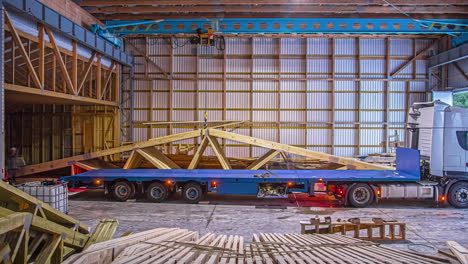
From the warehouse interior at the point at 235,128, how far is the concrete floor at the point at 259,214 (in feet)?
0.30

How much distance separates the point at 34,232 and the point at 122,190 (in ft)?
25.3

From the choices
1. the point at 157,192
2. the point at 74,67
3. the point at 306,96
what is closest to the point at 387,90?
the point at 306,96

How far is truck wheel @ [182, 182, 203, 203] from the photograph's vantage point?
11.9 meters

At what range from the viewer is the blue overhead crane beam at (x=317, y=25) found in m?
15.2

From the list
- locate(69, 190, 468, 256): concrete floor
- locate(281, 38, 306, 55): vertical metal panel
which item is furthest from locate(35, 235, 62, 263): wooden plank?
locate(281, 38, 306, 55): vertical metal panel

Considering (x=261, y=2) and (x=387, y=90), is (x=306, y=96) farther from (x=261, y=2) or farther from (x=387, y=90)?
(x=261, y=2)

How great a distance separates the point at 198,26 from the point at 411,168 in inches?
444

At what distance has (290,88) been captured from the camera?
1909cm

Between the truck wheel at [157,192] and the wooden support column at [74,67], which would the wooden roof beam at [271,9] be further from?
the truck wheel at [157,192]

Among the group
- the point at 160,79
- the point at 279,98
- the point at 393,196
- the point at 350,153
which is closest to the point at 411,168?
the point at 393,196

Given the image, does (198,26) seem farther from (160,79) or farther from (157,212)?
(157,212)

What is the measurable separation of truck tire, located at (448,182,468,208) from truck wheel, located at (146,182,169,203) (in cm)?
1035

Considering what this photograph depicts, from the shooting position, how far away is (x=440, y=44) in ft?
60.8

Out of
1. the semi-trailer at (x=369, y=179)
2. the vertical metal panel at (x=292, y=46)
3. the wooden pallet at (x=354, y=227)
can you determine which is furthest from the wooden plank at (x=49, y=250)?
the vertical metal panel at (x=292, y=46)
